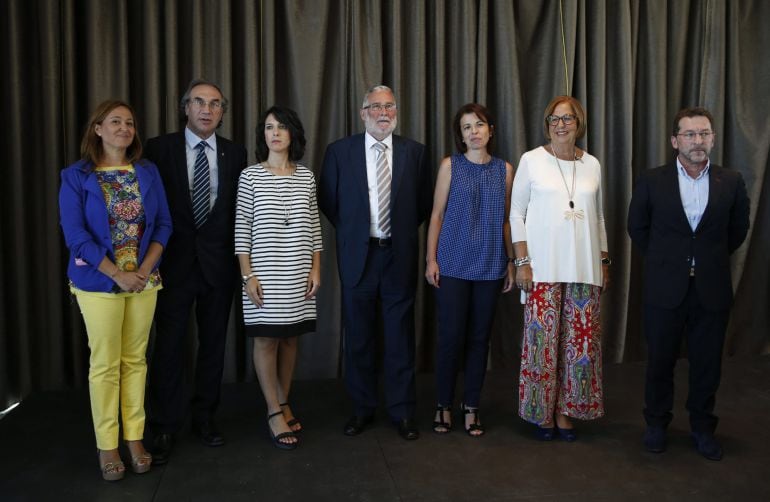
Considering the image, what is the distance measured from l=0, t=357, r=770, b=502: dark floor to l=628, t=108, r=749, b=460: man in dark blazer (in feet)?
0.68

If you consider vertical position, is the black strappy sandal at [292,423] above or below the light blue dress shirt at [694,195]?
below

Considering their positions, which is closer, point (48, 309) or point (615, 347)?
point (48, 309)

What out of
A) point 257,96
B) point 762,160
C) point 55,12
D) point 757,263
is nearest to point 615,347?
point 757,263

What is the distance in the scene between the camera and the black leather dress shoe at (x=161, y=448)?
2.75 m

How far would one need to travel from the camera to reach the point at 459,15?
407cm

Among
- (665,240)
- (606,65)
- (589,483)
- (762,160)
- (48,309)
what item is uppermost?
(606,65)

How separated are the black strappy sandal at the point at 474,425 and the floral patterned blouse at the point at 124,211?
1494 mm

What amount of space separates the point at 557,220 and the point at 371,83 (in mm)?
1564

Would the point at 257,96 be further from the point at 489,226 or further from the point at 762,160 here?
the point at 762,160

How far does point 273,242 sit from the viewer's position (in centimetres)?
287

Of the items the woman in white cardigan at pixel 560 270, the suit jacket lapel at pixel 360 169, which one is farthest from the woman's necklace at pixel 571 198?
the suit jacket lapel at pixel 360 169

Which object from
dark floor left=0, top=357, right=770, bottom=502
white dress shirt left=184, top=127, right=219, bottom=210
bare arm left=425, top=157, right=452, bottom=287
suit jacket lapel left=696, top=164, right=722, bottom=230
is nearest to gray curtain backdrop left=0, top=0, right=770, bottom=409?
dark floor left=0, top=357, right=770, bottom=502

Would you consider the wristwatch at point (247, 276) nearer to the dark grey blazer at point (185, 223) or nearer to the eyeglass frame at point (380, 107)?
the dark grey blazer at point (185, 223)

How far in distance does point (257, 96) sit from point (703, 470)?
2.86 metres
